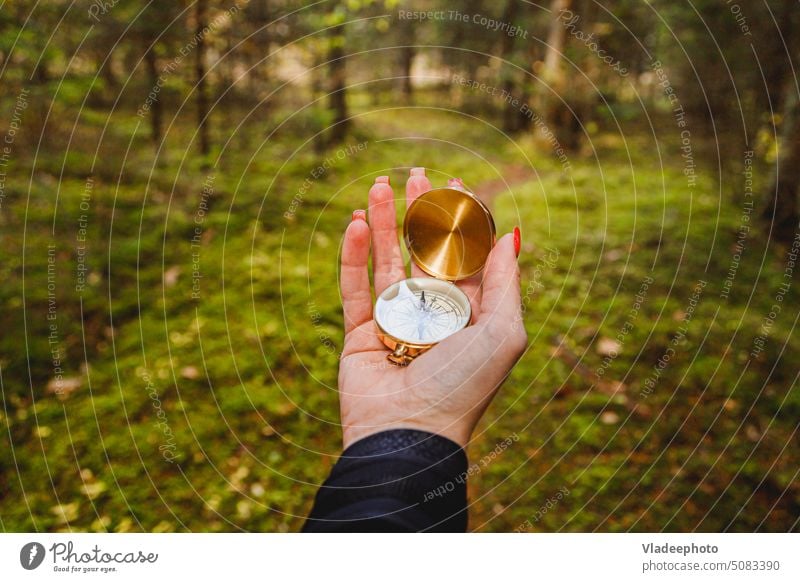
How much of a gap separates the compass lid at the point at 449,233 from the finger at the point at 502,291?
32cm

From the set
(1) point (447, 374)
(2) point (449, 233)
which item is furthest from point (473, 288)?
(1) point (447, 374)

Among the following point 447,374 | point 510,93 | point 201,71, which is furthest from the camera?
point 510,93

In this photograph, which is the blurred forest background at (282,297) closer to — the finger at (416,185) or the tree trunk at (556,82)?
the finger at (416,185)

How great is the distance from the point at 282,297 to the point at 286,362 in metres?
0.90

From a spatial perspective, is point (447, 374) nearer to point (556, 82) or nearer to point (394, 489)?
point (394, 489)

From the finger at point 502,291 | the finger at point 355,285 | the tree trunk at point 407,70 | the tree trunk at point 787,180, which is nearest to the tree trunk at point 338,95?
the tree trunk at point 787,180

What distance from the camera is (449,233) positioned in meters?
2.97

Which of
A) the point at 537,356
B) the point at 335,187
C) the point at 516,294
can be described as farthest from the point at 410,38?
the point at 516,294

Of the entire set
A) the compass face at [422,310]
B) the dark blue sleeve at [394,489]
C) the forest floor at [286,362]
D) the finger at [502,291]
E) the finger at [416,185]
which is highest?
the finger at [416,185]

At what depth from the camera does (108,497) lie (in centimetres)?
323

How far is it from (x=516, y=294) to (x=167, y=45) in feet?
18.9

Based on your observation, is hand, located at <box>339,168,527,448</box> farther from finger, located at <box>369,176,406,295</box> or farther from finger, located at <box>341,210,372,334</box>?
finger, located at <box>369,176,406,295</box>

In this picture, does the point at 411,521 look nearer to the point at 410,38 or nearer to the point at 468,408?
the point at 468,408

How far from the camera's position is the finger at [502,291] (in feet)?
7.74
